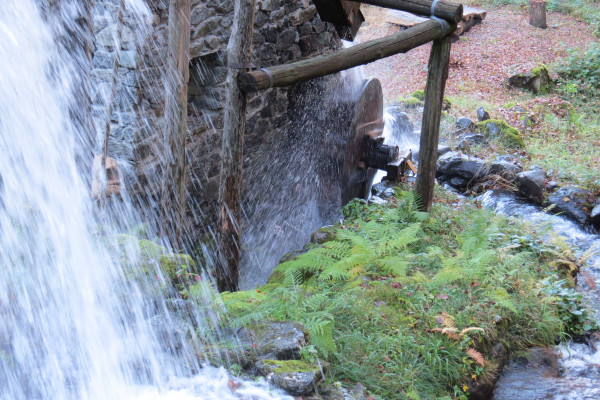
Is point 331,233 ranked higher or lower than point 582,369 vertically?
→ higher

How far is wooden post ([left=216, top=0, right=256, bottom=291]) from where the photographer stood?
13.0 ft

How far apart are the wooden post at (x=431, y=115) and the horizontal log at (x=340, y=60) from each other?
0.20 meters

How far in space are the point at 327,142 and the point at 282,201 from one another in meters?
1.04

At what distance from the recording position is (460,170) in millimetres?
8125

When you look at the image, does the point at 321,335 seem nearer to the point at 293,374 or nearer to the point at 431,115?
the point at 293,374

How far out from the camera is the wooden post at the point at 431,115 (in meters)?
5.39

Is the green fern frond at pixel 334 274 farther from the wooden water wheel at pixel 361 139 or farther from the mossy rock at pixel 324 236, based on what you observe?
the wooden water wheel at pixel 361 139

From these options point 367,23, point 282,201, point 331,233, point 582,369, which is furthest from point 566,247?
point 367,23

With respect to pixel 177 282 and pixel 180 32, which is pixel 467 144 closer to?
pixel 180 32

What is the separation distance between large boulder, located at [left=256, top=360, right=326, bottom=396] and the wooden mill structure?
1.84m

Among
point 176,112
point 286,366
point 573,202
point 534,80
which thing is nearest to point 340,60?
point 176,112

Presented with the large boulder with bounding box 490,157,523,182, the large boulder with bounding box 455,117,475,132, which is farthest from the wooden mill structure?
the large boulder with bounding box 455,117,475,132

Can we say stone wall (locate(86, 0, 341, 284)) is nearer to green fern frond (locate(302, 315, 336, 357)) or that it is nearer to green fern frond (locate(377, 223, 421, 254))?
green fern frond (locate(302, 315, 336, 357))

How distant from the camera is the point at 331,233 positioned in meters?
5.69
